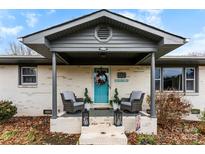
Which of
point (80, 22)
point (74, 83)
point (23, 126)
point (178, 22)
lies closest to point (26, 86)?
point (74, 83)

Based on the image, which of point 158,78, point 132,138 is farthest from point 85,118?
point 158,78

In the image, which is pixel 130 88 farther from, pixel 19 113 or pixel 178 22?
pixel 178 22

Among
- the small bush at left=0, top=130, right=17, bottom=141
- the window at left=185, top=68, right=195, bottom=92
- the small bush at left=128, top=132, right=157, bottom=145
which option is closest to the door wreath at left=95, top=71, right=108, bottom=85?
the window at left=185, top=68, right=195, bottom=92

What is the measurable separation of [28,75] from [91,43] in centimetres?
582

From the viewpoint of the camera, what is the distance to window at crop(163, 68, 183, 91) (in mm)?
14273

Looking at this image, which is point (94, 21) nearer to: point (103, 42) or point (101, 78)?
point (103, 42)

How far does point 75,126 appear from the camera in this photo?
9492mm

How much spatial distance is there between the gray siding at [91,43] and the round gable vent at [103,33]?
0.37 feet

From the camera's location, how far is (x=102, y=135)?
826cm

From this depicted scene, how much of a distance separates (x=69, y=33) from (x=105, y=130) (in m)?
3.79

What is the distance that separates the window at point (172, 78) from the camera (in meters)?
14.3

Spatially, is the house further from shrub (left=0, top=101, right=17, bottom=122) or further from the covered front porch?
the covered front porch

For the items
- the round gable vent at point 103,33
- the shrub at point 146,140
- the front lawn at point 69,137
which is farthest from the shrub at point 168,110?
the round gable vent at point 103,33

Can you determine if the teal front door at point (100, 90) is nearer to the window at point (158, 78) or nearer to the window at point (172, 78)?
the window at point (158, 78)
